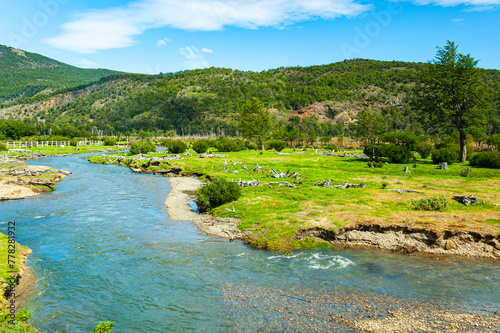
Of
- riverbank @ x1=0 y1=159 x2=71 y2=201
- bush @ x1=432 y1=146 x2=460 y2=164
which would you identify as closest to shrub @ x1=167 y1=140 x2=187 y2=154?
riverbank @ x1=0 y1=159 x2=71 y2=201

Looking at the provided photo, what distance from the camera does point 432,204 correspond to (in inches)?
839

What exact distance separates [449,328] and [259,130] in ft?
265

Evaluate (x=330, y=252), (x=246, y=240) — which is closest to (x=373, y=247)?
(x=330, y=252)

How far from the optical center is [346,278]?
44.6 ft

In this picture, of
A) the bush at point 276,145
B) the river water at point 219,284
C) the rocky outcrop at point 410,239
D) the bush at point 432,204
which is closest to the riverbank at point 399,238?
the rocky outcrop at point 410,239

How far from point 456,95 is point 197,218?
1587 inches

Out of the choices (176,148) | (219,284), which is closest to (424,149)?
(219,284)

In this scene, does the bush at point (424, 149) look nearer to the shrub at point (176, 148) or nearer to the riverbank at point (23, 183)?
the shrub at point (176, 148)

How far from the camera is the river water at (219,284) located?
10.9 m

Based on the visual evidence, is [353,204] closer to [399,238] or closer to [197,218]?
[399,238]

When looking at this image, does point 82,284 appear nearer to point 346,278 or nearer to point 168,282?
point 168,282

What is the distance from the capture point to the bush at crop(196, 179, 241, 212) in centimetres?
2484

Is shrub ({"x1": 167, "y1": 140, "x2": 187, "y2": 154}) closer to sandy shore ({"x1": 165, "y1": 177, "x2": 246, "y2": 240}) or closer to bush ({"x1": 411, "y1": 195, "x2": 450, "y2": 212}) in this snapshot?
sandy shore ({"x1": 165, "y1": 177, "x2": 246, "y2": 240})

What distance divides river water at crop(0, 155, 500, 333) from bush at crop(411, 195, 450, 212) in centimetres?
618
